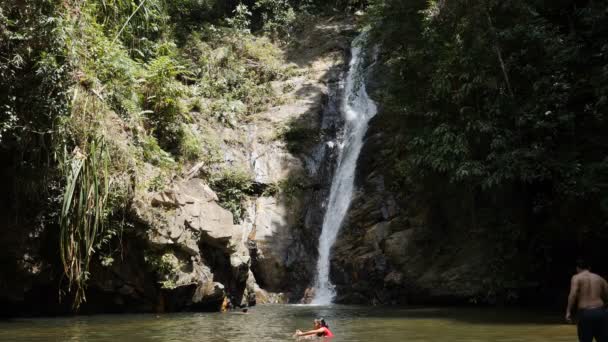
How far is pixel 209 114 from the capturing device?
23.2 meters

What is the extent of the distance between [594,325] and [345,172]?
1533 centimetres

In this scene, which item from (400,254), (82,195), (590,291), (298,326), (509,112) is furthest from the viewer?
(400,254)

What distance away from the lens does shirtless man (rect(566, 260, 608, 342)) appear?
691cm

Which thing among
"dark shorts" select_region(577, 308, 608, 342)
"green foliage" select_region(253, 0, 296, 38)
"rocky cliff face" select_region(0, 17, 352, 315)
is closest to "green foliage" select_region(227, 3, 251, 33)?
"green foliage" select_region(253, 0, 296, 38)

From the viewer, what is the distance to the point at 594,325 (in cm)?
693

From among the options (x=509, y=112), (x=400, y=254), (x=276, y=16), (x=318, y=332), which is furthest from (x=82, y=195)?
(x=276, y=16)

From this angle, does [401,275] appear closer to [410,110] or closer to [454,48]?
[410,110]

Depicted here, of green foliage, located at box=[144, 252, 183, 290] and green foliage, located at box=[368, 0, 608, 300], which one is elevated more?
green foliage, located at box=[368, 0, 608, 300]

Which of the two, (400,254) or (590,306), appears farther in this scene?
(400,254)

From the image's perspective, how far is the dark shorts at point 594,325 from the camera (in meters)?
6.89

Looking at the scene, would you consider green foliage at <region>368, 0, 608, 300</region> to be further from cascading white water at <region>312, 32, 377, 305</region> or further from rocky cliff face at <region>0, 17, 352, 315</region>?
A: rocky cliff face at <region>0, 17, 352, 315</region>

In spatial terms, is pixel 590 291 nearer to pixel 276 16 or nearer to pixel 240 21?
pixel 240 21

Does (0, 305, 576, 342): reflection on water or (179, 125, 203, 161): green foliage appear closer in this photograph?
(0, 305, 576, 342): reflection on water

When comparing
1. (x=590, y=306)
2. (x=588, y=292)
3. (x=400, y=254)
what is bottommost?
(x=590, y=306)
